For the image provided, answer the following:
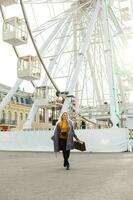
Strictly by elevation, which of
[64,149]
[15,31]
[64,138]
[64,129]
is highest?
[15,31]

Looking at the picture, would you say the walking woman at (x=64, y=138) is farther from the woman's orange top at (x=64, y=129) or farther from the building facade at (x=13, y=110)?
the building facade at (x=13, y=110)

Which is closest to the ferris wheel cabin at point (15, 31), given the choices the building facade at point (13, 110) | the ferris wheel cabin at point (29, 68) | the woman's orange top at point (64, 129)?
the ferris wheel cabin at point (29, 68)

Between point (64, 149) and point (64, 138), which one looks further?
point (64, 138)

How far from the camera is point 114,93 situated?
79.9ft

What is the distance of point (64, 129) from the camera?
11414mm

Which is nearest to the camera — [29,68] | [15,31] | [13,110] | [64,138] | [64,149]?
[64,149]

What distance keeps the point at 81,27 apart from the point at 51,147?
9.49m

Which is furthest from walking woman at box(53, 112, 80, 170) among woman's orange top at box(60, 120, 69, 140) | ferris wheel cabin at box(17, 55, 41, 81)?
ferris wheel cabin at box(17, 55, 41, 81)

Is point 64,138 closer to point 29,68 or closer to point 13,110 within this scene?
point 29,68

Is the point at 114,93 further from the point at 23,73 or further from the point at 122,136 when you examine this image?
the point at 23,73

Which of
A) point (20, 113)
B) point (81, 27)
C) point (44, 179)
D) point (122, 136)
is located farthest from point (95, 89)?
point (20, 113)

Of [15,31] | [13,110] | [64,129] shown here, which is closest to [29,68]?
[15,31]

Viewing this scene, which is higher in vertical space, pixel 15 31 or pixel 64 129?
pixel 15 31

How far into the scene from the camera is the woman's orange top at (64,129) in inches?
448
